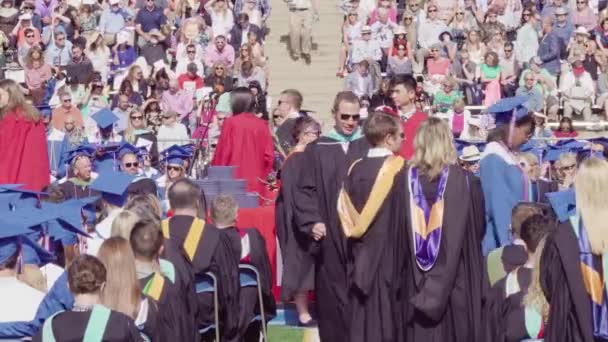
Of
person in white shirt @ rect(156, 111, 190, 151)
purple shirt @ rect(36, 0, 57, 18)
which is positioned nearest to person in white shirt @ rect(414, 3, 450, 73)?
person in white shirt @ rect(156, 111, 190, 151)

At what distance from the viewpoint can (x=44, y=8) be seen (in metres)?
28.3

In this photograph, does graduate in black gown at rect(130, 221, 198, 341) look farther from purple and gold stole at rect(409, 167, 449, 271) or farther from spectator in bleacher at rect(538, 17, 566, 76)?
spectator in bleacher at rect(538, 17, 566, 76)

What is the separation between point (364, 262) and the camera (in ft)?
37.6

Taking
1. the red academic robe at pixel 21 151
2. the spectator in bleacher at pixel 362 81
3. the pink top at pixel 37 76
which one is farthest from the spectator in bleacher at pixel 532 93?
the red academic robe at pixel 21 151

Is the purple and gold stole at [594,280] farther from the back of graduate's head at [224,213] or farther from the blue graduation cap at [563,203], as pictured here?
the back of graduate's head at [224,213]

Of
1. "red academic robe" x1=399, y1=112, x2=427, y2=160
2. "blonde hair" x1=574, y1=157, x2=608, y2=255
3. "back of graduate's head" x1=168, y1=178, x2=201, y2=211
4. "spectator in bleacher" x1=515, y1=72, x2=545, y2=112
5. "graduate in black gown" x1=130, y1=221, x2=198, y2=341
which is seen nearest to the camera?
"blonde hair" x1=574, y1=157, x2=608, y2=255

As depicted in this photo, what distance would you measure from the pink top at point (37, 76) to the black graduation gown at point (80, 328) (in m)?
16.9

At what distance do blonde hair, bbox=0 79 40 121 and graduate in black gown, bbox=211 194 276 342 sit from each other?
3.65 meters

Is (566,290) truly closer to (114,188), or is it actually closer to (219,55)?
(114,188)

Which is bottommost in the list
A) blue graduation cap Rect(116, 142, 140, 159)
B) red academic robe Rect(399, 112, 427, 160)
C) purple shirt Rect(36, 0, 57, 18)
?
blue graduation cap Rect(116, 142, 140, 159)

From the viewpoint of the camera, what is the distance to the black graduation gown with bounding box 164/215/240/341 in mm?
11734

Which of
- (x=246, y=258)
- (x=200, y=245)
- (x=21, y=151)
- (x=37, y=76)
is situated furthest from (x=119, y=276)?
(x=37, y=76)

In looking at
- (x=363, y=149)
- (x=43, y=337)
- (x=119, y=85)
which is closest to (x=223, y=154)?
(x=363, y=149)

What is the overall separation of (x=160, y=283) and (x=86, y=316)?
140cm
